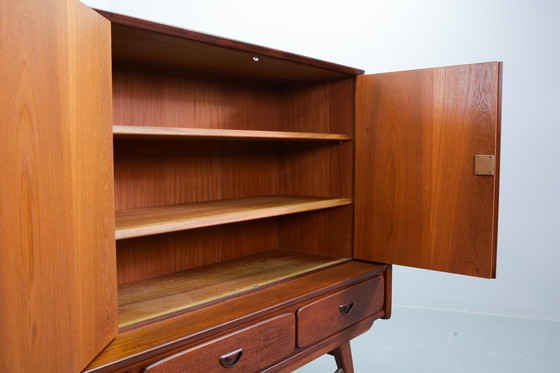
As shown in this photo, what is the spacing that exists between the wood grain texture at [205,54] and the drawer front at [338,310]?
61 cm

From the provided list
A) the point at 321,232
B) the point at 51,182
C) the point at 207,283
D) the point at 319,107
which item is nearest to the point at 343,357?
the point at 321,232

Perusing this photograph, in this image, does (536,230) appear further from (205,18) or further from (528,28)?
(205,18)

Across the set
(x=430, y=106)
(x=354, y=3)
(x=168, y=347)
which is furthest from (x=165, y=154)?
(x=354, y=3)

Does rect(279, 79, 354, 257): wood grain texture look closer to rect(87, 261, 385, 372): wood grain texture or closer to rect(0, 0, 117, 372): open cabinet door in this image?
rect(87, 261, 385, 372): wood grain texture

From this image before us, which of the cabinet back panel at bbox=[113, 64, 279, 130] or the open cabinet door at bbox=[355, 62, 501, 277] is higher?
the cabinet back panel at bbox=[113, 64, 279, 130]

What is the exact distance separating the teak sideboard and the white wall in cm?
100

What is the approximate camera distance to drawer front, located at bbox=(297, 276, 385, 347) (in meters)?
1.20

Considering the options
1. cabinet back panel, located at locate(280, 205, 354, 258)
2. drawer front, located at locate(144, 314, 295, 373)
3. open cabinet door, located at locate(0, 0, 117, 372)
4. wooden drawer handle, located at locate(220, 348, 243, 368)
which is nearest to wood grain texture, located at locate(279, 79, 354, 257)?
cabinet back panel, located at locate(280, 205, 354, 258)

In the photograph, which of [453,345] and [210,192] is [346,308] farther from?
[453,345]

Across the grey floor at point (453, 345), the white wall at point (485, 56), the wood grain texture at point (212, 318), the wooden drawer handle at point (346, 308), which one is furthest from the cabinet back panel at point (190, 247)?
the white wall at point (485, 56)

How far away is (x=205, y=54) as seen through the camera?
1143 mm

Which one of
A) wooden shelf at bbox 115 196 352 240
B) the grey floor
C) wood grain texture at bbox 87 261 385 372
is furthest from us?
the grey floor

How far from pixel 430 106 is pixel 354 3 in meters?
1.51

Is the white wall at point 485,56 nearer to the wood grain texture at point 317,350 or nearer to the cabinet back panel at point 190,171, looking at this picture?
the cabinet back panel at point 190,171
